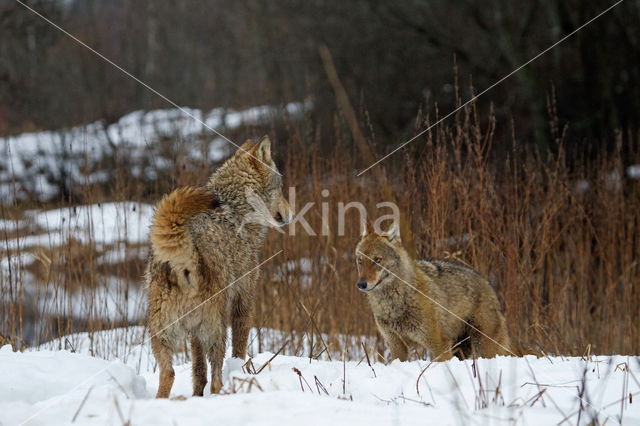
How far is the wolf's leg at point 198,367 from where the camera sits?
4020 millimetres

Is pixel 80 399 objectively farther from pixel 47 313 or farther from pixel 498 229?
pixel 498 229

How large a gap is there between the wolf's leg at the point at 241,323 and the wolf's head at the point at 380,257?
4.04 ft

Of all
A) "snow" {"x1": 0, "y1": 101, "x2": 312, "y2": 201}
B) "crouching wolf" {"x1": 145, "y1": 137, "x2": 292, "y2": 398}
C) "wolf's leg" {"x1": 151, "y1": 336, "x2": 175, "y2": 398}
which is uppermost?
"snow" {"x1": 0, "y1": 101, "x2": 312, "y2": 201}

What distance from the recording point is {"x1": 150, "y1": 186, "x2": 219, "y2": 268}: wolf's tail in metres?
3.65

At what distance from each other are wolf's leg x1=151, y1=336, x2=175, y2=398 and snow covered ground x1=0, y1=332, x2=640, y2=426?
189 millimetres

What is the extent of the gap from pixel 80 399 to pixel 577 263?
19.8 ft

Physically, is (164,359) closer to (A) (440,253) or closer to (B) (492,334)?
(B) (492,334)

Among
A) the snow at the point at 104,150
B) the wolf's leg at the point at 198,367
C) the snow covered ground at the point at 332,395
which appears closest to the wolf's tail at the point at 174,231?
the wolf's leg at the point at 198,367

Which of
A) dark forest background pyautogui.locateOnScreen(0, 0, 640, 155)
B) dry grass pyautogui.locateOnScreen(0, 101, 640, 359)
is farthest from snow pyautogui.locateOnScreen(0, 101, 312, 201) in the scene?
dark forest background pyautogui.locateOnScreen(0, 0, 640, 155)

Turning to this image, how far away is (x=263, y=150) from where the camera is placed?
4816 mm

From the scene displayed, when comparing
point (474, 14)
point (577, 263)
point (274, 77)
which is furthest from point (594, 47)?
point (274, 77)

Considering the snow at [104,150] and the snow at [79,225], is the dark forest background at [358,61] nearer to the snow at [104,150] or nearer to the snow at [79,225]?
the snow at [104,150]

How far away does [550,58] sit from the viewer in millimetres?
15391

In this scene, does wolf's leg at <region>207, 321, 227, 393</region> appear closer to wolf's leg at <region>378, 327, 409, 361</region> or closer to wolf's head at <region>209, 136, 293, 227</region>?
wolf's head at <region>209, 136, 293, 227</region>
